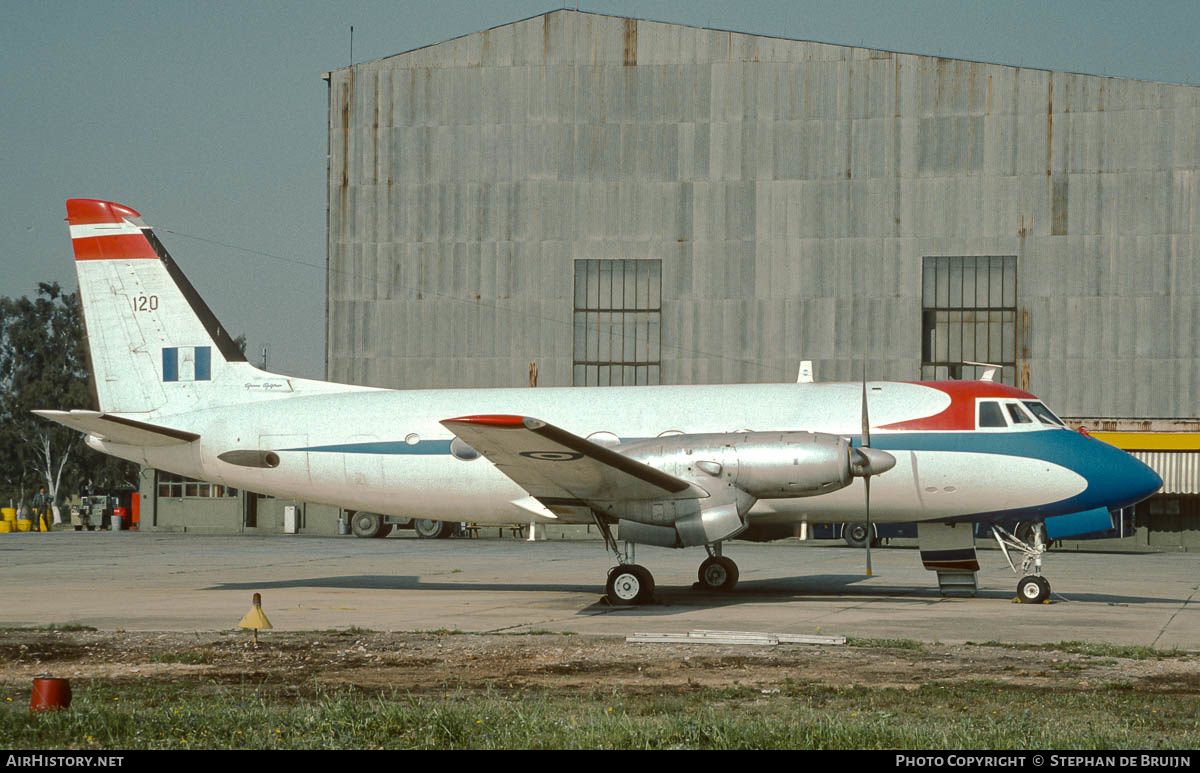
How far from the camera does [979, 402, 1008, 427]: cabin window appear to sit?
1767cm

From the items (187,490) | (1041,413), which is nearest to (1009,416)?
(1041,413)

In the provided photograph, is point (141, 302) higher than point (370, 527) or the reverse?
higher

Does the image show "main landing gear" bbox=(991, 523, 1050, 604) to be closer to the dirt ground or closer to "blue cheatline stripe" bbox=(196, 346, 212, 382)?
the dirt ground

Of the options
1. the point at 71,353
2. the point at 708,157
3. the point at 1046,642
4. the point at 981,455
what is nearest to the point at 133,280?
the point at 981,455

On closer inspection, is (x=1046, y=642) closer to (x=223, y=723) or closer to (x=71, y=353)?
(x=223, y=723)

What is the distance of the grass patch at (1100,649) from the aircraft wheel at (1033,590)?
464 cm

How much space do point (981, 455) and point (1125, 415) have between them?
2495 cm

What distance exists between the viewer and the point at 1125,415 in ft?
129

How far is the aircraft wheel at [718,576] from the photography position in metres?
19.6

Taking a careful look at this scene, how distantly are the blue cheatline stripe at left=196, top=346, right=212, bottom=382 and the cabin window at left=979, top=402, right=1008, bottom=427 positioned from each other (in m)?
13.1

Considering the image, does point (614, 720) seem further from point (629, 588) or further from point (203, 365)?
point (203, 365)

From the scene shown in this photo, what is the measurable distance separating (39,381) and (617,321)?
50698mm

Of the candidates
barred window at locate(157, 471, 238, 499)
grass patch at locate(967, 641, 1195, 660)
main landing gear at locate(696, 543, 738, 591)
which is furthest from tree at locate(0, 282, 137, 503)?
grass patch at locate(967, 641, 1195, 660)

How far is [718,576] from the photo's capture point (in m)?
19.6
